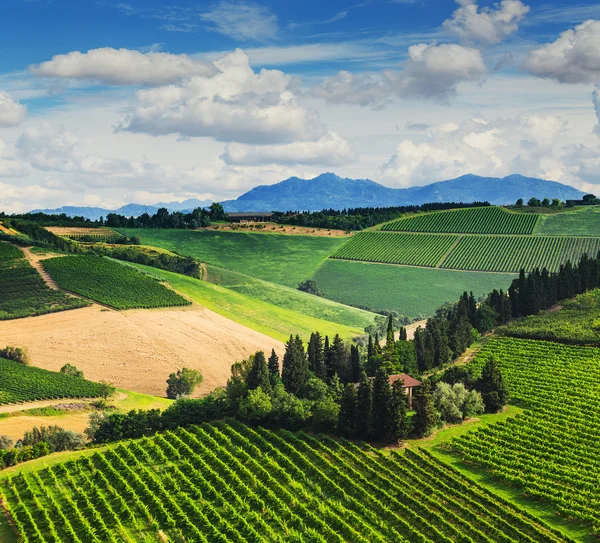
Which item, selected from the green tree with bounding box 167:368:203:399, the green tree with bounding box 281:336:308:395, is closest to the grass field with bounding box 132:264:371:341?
the green tree with bounding box 167:368:203:399

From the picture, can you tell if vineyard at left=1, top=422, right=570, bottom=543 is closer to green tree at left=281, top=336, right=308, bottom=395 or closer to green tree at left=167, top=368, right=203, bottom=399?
green tree at left=281, top=336, right=308, bottom=395

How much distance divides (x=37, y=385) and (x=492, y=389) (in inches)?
2519

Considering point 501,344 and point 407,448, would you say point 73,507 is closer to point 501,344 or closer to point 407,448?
point 407,448

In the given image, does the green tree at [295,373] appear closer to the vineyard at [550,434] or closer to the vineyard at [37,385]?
the vineyard at [550,434]

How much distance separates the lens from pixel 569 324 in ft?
378

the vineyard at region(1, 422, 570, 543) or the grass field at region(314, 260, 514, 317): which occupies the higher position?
the grass field at region(314, 260, 514, 317)

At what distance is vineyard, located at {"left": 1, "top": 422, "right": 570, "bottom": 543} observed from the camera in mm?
59531

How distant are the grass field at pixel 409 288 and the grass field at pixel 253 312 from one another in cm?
2301

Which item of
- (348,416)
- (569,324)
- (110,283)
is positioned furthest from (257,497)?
(110,283)

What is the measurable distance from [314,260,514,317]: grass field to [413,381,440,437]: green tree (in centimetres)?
9488

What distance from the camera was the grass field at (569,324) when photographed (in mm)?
108894

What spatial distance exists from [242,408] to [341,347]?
1248 inches

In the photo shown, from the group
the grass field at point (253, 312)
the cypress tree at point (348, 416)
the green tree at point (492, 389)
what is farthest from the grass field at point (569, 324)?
the cypress tree at point (348, 416)

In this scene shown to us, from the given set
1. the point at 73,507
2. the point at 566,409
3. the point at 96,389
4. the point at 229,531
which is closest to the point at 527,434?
the point at 566,409
